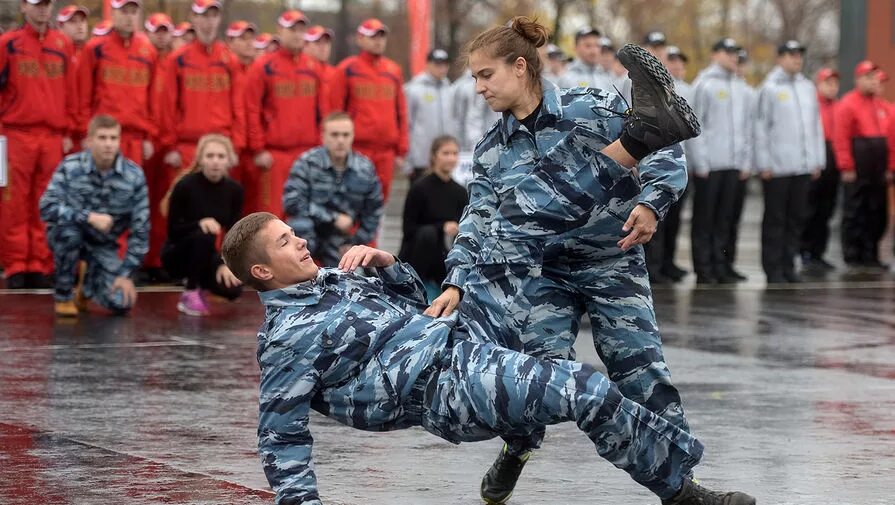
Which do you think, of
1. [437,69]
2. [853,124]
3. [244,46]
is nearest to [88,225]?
[244,46]

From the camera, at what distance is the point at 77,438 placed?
741 cm

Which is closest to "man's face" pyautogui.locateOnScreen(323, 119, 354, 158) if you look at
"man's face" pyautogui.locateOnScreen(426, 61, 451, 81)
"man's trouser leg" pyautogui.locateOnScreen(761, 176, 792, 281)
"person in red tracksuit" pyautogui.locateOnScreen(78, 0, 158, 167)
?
"person in red tracksuit" pyautogui.locateOnScreen(78, 0, 158, 167)

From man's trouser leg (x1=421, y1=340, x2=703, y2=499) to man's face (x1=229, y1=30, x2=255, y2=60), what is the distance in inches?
457

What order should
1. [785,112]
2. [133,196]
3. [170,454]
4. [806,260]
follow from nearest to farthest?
[170,454], [133,196], [785,112], [806,260]

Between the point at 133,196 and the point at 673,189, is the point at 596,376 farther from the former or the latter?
the point at 133,196

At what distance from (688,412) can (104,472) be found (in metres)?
3.11

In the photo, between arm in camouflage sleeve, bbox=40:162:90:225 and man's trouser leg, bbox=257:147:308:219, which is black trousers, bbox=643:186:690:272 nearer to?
man's trouser leg, bbox=257:147:308:219

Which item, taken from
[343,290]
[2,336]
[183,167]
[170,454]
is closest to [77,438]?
[170,454]

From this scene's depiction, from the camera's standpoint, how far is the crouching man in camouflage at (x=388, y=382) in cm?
515

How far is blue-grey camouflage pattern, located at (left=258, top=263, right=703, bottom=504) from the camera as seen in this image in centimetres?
515

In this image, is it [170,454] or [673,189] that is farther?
[170,454]

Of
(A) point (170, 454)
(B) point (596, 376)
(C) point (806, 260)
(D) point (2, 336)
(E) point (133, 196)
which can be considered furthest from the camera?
(C) point (806, 260)

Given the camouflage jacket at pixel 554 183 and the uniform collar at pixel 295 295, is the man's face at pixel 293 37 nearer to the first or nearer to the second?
the camouflage jacket at pixel 554 183

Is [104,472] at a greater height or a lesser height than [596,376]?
lesser
